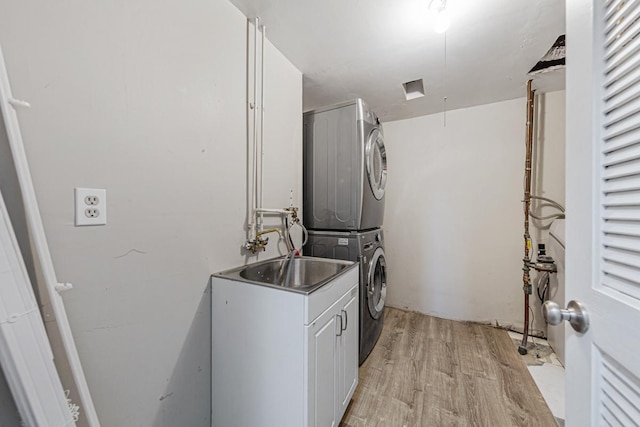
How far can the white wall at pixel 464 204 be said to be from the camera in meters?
2.50

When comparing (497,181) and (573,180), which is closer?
(573,180)

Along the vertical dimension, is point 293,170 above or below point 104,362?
above

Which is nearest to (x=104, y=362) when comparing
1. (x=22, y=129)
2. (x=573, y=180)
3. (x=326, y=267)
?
(x=22, y=129)

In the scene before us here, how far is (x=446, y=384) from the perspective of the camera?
5.71ft

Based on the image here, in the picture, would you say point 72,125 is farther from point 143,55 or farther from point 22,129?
point 143,55

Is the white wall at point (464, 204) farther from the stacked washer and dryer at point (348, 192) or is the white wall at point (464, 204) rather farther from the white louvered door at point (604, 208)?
the white louvered door at point (604, 208)

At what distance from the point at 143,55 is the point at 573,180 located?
4.98ft

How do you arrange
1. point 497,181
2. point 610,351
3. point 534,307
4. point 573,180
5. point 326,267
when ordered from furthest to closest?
point 497,181 < point 534,307 < point 326,267 < point 573,180 < point 610,351

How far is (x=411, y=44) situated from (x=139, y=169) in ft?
6.05

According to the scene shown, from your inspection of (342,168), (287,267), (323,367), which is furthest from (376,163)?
(323,367)

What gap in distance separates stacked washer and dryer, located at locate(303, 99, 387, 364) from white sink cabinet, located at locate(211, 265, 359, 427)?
696 mm

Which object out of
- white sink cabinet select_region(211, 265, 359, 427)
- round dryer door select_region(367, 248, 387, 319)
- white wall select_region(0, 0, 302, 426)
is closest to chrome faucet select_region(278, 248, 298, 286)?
white wall select_region(0, 0, 302, 426)

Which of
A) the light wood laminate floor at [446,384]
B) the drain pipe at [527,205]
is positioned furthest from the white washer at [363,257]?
the drain pipe at [527,205]

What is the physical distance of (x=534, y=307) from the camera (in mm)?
2406
